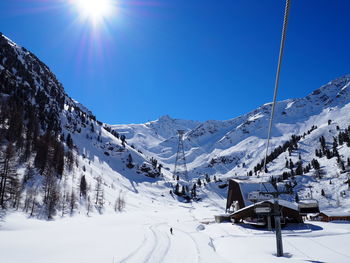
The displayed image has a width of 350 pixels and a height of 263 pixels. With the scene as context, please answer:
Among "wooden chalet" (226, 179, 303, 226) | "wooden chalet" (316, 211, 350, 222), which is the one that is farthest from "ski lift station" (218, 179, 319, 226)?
"wooden chalet" (316, 211, 350, 222)

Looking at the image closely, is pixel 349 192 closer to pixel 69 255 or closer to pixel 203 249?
pixel 203 249

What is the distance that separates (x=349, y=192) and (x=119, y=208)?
116119 mm

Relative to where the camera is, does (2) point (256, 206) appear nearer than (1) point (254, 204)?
No

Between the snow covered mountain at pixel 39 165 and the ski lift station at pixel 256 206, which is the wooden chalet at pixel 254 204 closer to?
the ski lift station at pixel 256 206

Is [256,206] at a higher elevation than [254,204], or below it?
below

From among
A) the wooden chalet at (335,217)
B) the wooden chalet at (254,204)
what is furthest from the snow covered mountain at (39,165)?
the wooden chalet at (335,217)

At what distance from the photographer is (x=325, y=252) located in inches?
842

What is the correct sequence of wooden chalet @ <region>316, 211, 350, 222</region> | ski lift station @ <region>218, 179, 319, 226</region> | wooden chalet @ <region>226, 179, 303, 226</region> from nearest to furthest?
1. wooden chalet @ <region>226, 179, 303, 226</region>
2. ski lift station @ <region>218, 179, 319, 226</region>
3. wooden chalet @ <region>316, 211, 350, 222</region>

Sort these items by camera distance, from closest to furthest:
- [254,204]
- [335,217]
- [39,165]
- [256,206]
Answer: [254,204] < [256,206] < [335,217] < [39,165]

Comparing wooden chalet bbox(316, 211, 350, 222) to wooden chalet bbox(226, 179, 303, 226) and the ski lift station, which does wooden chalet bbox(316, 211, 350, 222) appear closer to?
the ski lift station

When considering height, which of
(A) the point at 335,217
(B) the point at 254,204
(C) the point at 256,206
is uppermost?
(B) the point at 254,204

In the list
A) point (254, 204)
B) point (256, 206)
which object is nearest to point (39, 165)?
point (254, 204)

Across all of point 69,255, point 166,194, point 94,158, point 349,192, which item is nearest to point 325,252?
point 69,255

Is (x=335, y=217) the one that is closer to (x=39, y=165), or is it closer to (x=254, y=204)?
(x=254, y=204)
